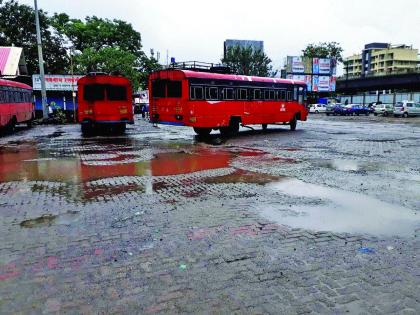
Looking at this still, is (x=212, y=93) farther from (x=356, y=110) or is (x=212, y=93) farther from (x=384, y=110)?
(x=356, y=110)

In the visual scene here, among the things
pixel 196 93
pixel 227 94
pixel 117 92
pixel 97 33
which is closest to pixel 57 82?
pixel 97 33

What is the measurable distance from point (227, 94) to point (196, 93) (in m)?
2.33

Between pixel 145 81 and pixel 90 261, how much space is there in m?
51.3

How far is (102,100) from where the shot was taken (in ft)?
71.1

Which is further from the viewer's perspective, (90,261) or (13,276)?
(90,261)

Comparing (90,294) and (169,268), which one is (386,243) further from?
(90,294)

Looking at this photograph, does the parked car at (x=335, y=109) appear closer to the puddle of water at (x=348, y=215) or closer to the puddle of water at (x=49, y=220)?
the puddle of water at (x=348, y=215)

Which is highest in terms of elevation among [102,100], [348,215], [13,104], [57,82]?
[57,82]

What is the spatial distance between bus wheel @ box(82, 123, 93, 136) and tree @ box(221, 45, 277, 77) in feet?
178

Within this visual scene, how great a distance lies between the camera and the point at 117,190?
321 inches

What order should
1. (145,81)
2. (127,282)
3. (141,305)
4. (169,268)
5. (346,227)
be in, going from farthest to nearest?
(145,81) < (346,227) < (169,268) < (127,282) < (141,305)

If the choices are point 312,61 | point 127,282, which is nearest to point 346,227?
point 127,282

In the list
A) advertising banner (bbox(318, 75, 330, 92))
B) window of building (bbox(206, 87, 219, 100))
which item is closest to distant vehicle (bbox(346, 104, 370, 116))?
advertising banner (bbox(318, 75, 330, 92))

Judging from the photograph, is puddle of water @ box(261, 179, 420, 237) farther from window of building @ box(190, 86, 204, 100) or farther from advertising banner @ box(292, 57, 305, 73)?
advertising banner @ box(292, 57, 305, 73)
